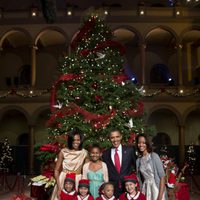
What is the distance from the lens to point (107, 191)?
575cm

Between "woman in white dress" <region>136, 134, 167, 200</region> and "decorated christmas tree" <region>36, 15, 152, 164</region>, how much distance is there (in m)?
3.75

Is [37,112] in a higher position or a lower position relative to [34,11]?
lower

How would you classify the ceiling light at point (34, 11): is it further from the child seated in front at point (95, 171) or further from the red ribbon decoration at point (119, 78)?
the child seated in front at point (95, 171)

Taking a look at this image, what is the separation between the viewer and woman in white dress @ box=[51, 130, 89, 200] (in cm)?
644

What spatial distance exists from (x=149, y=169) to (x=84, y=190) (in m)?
1.08

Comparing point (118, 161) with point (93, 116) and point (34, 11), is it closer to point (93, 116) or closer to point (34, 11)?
point (93, 116)

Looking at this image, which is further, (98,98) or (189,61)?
(189,61)

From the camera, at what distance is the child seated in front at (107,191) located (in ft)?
18.9

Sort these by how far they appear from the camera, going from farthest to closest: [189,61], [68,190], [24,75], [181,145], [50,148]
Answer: [24,75] < [189,61] < [181,145] < [50,148] < [68,190]

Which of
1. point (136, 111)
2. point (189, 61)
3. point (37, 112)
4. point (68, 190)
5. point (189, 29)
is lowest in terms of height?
point (68, 190)

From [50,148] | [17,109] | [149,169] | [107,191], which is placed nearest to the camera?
[107,191]

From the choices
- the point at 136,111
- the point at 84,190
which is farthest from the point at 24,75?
the point at 84,190

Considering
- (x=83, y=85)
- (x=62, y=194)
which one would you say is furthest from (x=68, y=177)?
(x=83, y=85)

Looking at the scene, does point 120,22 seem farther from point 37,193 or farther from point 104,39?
point 37,193
